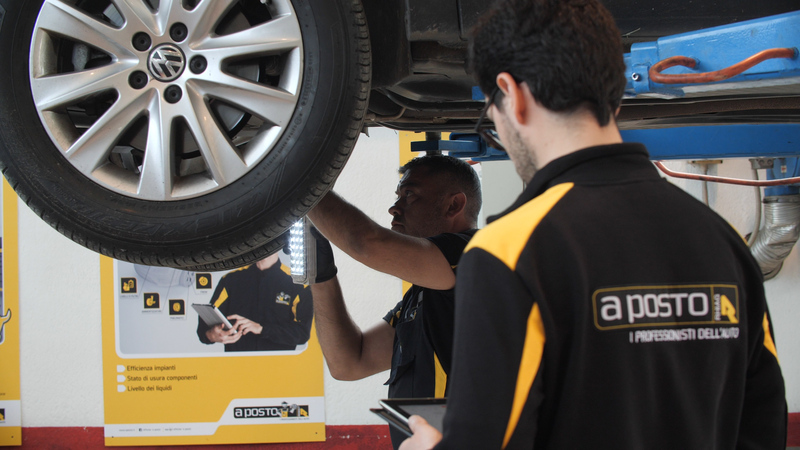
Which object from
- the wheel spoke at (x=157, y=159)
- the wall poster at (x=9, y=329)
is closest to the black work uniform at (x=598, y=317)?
the wheel spoke at (x=157, y=159)

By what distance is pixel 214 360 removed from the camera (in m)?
4.43

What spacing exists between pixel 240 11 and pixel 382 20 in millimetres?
332

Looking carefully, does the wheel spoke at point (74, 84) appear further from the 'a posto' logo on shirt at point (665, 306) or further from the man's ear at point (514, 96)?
the 'a posto' logo on shirt at point (665, 306)

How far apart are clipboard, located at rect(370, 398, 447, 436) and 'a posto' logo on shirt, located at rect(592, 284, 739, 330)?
32 centimetres

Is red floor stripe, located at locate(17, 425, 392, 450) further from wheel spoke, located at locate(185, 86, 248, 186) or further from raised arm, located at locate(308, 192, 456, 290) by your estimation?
wheel spoke, located at locate(185, 86, 248, 186)

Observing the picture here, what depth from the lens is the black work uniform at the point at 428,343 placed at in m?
1.86

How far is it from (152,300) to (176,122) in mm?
3502

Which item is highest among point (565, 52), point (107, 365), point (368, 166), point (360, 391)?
point (368, 166)

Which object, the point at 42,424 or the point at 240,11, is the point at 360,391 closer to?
the point at 42,424

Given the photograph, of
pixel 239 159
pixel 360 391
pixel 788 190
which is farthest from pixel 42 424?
pixel 788 190

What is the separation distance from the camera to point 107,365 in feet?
15.0

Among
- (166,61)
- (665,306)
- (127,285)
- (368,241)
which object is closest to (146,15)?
(166,61)

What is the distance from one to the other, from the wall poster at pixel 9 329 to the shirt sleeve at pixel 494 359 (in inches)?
193

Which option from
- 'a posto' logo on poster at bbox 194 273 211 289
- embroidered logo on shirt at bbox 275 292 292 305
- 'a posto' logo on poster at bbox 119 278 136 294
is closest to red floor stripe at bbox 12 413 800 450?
embroidered logo on shirt at bbox 275 292 292 305
